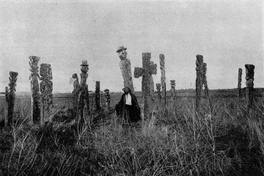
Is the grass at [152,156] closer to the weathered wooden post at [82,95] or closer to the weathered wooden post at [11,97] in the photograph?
the weathered wooden post at [82,95]

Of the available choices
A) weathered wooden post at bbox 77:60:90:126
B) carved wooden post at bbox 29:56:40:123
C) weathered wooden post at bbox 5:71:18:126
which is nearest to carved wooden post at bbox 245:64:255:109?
weathered wooden post at bbox 77:60:90:126

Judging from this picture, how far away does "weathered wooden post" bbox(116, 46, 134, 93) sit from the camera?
26.3ft

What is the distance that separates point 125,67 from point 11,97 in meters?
5.09

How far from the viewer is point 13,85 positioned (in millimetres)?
9820

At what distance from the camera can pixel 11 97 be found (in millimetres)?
9539

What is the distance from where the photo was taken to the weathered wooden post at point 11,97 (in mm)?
9145

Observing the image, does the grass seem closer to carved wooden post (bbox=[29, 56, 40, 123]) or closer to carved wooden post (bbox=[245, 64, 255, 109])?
carved wooden post (bbox=[245, 64, 255, 109])

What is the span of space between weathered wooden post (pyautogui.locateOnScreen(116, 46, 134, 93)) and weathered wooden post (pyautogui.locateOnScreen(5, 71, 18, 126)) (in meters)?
4.88

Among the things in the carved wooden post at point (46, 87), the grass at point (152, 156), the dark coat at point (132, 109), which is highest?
the carved wooden post at point (46, 87)

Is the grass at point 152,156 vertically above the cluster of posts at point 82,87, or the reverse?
the cluster of posts at point 82,87

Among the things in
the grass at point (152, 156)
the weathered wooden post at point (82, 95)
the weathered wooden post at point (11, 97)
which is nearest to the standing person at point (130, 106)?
the weathered wooden post at point (82, 95)

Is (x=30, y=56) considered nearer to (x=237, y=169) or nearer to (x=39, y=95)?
(x=39, y=95)

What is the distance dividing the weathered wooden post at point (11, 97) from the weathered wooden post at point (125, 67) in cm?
488

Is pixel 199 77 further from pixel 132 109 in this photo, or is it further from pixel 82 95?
pixel 82 95
